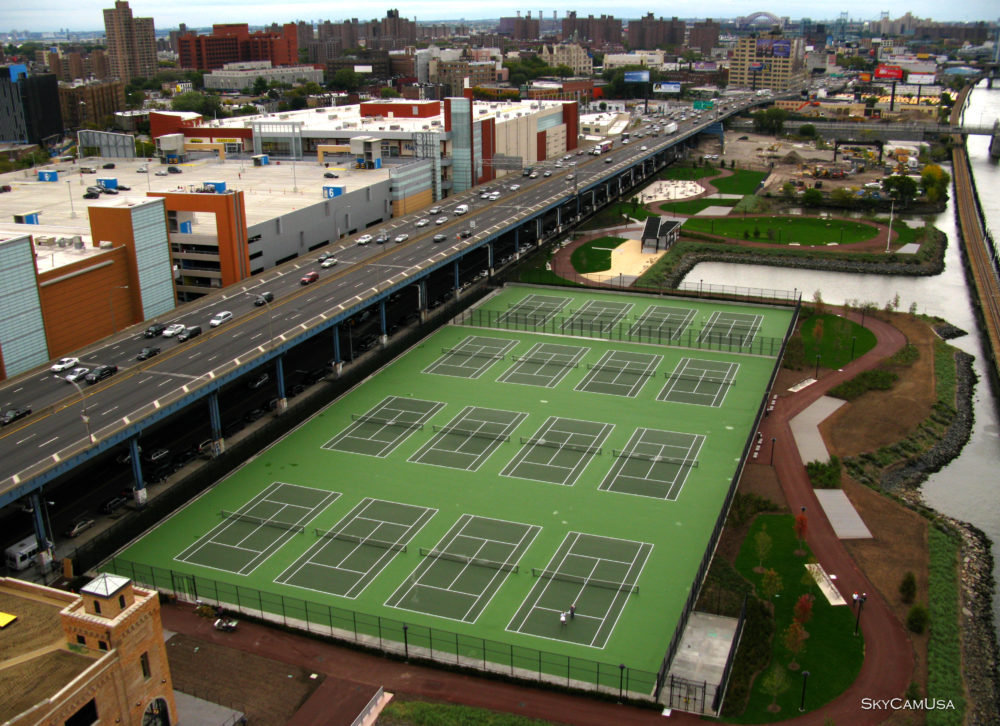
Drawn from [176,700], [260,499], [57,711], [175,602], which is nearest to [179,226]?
[260,499]

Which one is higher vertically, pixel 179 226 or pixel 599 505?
pixel 179 226

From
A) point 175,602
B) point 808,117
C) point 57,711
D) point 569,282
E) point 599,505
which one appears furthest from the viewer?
point 808,117

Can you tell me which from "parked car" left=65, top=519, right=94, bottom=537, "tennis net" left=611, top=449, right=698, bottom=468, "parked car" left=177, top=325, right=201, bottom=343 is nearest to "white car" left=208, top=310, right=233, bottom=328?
"parked car" left=177, top=325, right=201, bottom=343

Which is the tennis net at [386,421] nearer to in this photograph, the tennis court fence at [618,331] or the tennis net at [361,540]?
the tennis net at [361,540]

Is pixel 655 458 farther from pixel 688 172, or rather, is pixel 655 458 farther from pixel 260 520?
pixel 688 172

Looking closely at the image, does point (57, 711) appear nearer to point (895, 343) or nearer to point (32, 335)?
point (32, 335)

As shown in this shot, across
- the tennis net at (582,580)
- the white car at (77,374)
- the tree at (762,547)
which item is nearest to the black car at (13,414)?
the white car at (77,374)

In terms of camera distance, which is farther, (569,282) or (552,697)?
(569,282)
